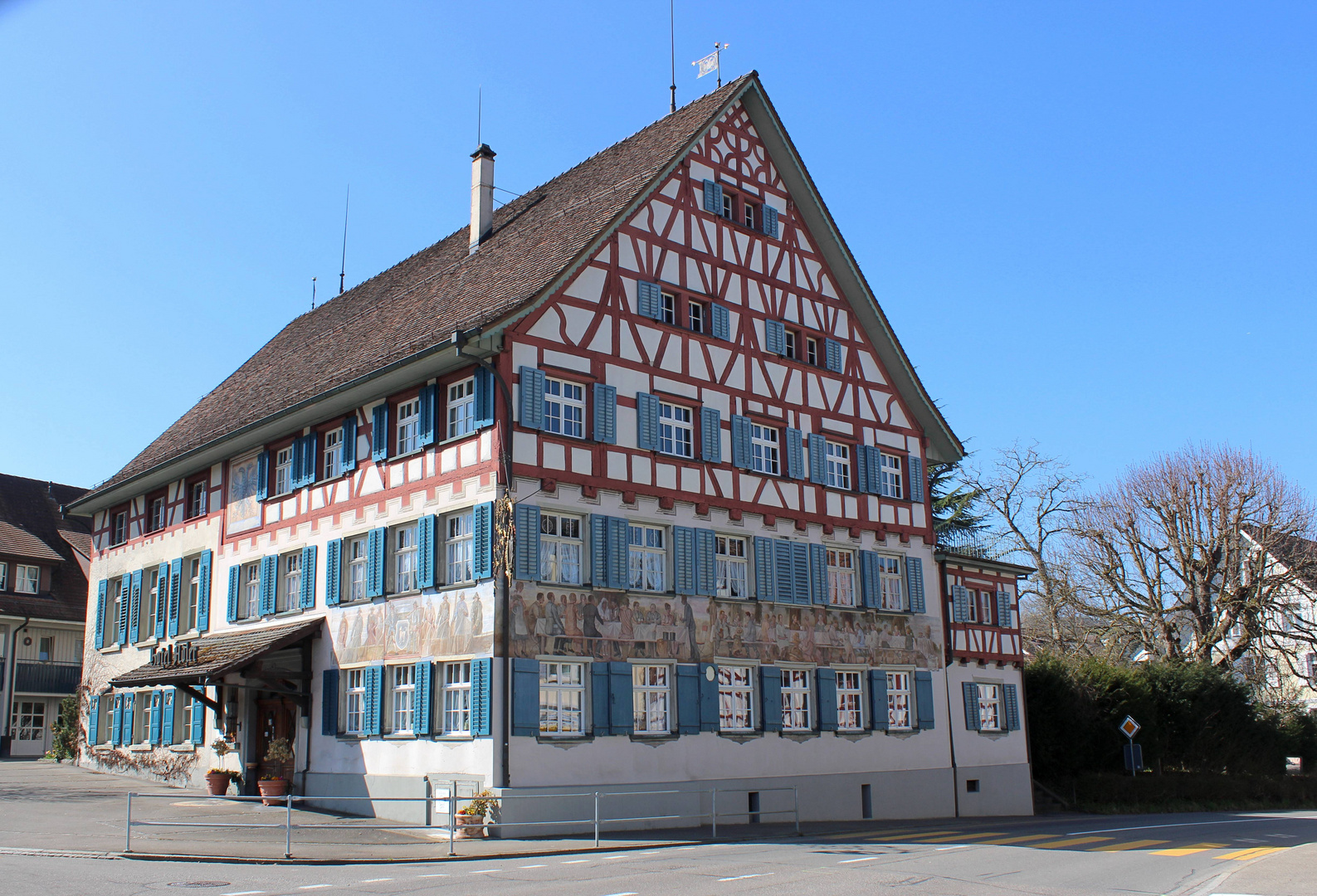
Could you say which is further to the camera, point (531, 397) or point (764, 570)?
point (764, 570)

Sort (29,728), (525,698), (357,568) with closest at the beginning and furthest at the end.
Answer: (525,698), (357,568), (29,728)

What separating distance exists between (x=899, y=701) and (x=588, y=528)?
9174 mm

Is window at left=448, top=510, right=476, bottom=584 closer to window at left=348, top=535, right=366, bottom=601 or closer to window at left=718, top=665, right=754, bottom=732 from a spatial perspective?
window at left=348, top=535, right=366, bottom=601

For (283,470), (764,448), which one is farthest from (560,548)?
(283,470)

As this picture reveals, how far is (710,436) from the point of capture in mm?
22844

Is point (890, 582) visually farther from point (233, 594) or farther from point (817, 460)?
point (233, 594)

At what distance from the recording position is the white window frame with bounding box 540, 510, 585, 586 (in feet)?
64.4

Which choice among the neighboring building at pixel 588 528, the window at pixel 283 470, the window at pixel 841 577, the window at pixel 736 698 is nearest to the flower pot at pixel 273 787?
the neighboring building at pixel 588 528

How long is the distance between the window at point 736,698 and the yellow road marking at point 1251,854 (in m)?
8.10

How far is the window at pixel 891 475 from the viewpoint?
88.9ft

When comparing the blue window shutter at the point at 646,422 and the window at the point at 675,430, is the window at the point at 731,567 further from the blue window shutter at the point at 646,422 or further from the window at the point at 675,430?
the blue window shutter at the point at 646,422

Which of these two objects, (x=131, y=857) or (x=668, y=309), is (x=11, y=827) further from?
(x=668, y=309)

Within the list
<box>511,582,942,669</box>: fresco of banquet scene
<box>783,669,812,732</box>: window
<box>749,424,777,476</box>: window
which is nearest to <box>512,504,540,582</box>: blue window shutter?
<box>511,582,942,669</box>: fresco of banquet scene

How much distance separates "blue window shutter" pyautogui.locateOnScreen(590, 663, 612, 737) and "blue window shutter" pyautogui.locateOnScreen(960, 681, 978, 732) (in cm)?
1086
